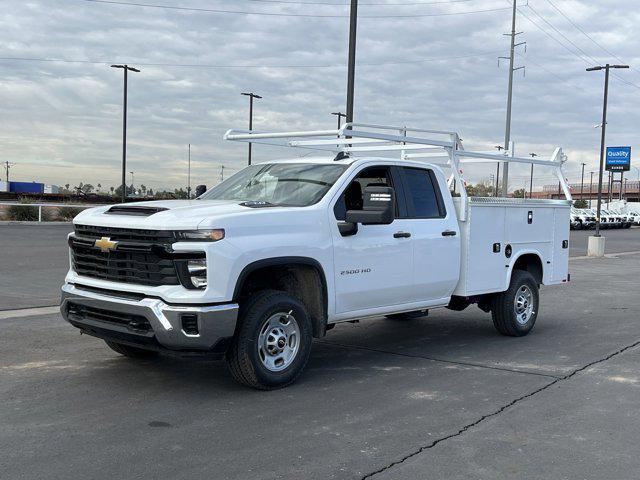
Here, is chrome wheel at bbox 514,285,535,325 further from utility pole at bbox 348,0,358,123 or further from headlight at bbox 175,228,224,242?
utility pole at bbox 348,0,358,123

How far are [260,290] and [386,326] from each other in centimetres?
373

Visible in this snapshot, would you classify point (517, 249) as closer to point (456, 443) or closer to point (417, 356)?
point (417, 356)

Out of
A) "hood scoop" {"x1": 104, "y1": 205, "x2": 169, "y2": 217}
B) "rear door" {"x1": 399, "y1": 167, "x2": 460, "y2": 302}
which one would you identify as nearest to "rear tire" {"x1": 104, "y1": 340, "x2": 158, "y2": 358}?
"hood scoop" {"x1": 104, "y1": 205, "x2": 169, "y2": 217}

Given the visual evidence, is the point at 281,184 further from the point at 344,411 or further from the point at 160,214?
the point at 344,411

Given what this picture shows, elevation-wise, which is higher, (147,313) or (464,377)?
(147,313)

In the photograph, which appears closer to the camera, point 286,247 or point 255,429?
point 255,429

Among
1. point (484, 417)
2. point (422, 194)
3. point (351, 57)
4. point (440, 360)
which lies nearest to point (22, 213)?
point (351, 57)

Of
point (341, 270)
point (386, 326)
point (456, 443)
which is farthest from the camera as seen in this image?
point (386, 326)

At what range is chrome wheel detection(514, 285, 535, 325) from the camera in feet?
28.4

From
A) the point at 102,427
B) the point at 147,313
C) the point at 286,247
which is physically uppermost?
the point at 286,247

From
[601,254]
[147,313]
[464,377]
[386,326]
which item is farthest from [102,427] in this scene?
[601,254]

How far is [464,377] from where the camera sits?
21.4ft

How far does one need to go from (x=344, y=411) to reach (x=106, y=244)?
2.36 metres

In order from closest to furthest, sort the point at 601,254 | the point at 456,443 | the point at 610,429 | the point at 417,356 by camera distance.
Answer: the point at 456,443
the point at 610,429
the point at 417,356
the point at 601,254
